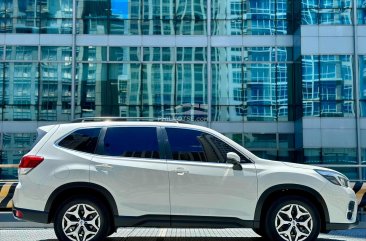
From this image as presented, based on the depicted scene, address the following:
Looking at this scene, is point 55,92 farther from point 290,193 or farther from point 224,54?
point 290,193

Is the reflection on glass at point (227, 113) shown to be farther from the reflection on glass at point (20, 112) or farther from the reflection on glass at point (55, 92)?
the reflection on glass at point (20, 112)

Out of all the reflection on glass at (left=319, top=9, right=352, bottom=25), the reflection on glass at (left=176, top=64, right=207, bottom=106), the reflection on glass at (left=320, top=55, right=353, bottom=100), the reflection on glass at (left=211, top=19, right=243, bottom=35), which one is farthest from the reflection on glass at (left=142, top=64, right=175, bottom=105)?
the reflection on glass at (left=319, top=9, right=352, bottom=25)

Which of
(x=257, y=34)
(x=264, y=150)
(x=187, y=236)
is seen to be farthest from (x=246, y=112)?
(x=187, y=236)

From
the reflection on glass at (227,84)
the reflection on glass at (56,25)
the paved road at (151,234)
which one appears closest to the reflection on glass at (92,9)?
the reflection on glass at (56,25)

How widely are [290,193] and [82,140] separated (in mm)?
3056

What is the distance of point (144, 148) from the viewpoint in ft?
23.9

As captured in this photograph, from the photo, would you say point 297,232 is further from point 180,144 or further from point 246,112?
point 246,112

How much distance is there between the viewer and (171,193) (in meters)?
7.01

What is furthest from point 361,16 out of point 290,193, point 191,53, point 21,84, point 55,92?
point 290,193

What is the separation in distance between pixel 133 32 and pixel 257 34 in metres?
6.38

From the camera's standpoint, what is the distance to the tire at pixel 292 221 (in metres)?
7.04

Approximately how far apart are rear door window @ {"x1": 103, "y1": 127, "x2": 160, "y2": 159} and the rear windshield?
0.17 meters

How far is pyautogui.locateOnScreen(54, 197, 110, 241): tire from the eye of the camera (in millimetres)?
6984

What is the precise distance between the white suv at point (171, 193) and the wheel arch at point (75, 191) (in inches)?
0.5
